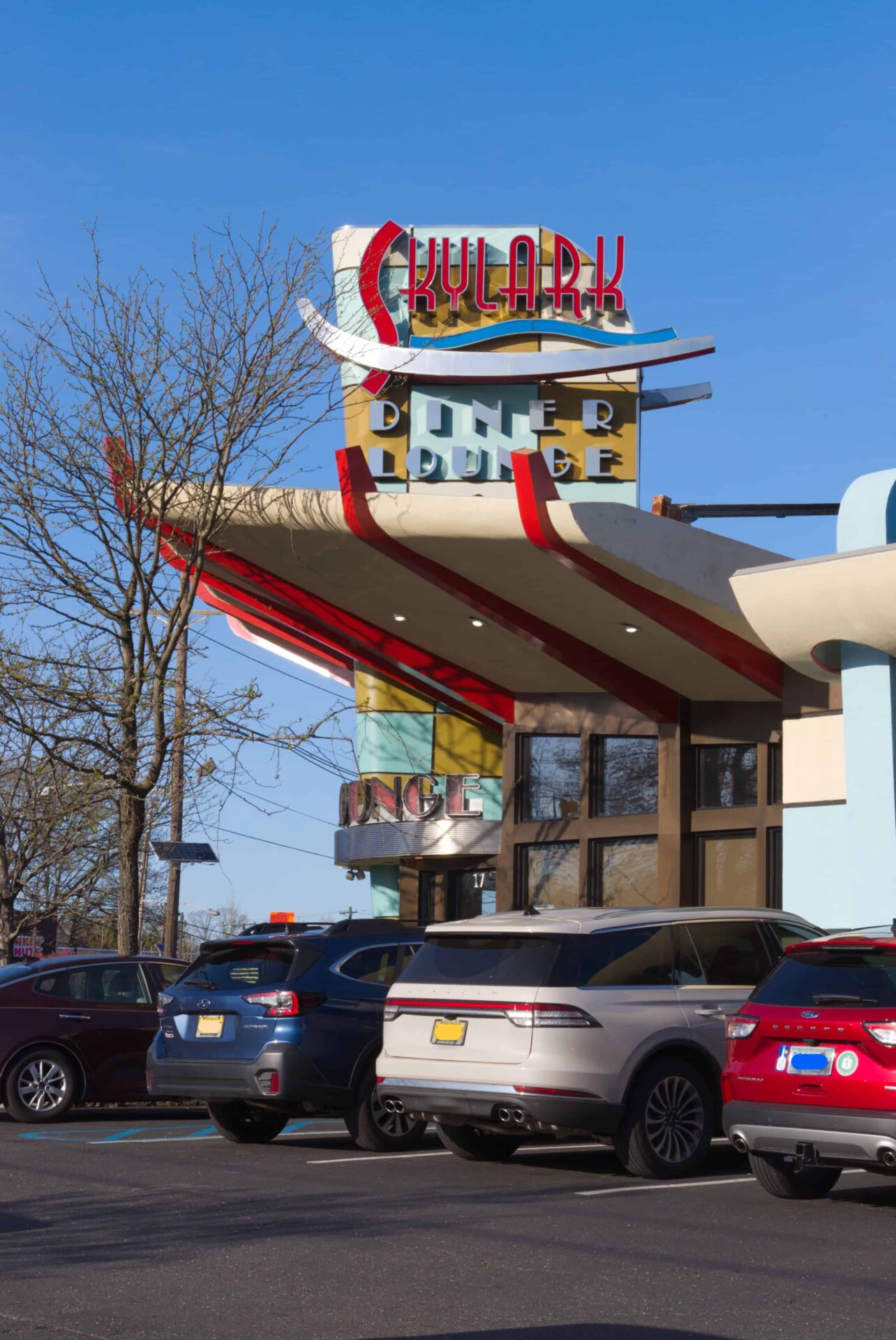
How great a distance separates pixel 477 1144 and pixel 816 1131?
10.3 feet

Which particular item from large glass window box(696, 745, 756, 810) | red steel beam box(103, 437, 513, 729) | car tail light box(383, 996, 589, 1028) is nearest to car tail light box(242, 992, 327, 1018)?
car tail light box(383, 996, 589, 1028)

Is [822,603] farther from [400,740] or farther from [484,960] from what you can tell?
[400,740]

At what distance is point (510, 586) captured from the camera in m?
25.5

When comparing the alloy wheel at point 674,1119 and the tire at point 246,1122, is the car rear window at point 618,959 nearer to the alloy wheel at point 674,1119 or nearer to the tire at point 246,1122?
the alloy wheel at point 674,1119

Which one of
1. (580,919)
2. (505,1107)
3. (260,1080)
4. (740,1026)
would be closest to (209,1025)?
(260,1080)

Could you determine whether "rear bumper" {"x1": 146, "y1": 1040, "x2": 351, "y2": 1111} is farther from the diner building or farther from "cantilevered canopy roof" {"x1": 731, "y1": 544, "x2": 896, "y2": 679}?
"cantilevered canopy roof" {"x1": 731, "y1": 544, "x2": 896, "y2": 679}

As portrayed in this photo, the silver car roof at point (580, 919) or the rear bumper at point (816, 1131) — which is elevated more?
the silver car roof at point (580, 919)

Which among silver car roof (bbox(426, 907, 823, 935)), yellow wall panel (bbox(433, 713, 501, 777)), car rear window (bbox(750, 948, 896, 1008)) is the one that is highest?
yellow wall panel (bbox(433, 713, 501, 777))

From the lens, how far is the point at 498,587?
25781mm

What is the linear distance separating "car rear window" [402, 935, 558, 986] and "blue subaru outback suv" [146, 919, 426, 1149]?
104 cm

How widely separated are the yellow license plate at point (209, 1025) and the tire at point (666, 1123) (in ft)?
10.1

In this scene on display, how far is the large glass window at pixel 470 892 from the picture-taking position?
34094 mm

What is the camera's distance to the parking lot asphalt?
5.71 m

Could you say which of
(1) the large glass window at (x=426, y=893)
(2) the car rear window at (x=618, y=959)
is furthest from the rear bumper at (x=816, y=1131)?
(1) the large glass window at (x=426, y=893)
